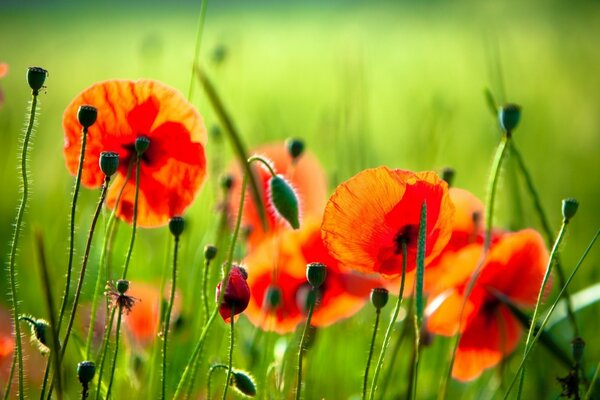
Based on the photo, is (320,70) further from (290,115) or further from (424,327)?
(424,327)

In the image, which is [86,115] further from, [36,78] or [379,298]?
[379,298]

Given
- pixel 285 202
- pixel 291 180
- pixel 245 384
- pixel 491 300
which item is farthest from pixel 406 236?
pixel 291 180

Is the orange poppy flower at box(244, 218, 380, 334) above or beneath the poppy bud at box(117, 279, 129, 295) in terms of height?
above

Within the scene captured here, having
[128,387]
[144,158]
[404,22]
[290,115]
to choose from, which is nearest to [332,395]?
[128,387]

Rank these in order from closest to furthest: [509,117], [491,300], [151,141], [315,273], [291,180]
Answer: [315,273]
[509,117]
[151,141]
[491,300]
[291,180]

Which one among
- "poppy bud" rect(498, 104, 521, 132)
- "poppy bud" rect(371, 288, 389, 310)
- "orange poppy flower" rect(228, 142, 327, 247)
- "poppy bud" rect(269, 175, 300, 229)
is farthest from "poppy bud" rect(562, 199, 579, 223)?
"orange poppy flower" rect(228, 142, 327, 247)

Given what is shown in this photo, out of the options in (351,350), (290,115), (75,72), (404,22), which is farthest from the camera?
(404,22)

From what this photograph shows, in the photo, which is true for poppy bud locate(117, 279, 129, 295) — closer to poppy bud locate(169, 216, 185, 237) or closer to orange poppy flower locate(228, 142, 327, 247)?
poppy bud locate(169, 216, 185, 237)
